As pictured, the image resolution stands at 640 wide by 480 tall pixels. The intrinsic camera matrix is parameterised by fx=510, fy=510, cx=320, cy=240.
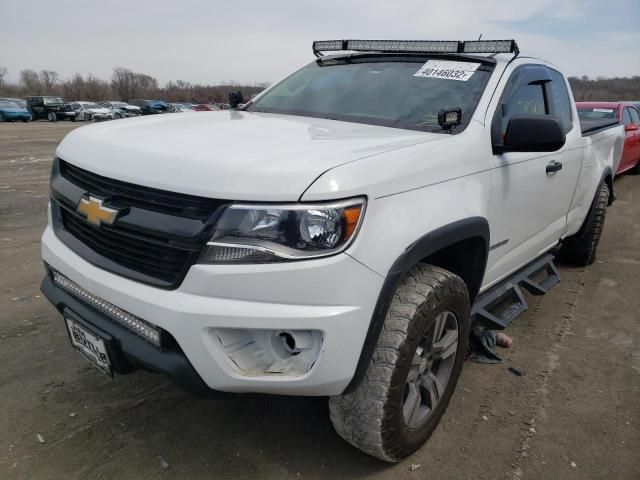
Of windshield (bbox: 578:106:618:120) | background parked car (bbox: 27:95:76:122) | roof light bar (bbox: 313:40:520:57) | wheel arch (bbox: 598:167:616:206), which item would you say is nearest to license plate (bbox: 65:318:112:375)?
roof light bar (bbox: 313:40:520:57)

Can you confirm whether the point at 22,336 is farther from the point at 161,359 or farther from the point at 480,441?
the point at 480,441

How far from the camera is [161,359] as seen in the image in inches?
70.2

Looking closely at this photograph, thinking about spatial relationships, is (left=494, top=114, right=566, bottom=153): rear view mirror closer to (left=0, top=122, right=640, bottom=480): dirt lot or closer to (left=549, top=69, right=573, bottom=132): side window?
(left=549, top=69, right=573, bottom=132): side window

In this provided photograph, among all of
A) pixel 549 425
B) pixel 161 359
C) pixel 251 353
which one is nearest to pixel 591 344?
pixel 549 425

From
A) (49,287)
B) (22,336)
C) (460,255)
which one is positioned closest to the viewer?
(49,287)

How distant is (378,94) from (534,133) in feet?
2.86

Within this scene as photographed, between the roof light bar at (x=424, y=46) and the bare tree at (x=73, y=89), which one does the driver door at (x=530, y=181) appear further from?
the bare tree at (x=73, y=89)

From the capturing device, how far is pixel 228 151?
185 cm

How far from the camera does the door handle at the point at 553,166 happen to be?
3119 millimetres

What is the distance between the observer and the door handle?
123 inches

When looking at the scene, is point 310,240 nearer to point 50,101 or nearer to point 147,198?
point 147,198

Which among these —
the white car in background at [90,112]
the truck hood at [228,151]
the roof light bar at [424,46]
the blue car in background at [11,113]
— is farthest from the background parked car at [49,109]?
the truck hood at [228,151]

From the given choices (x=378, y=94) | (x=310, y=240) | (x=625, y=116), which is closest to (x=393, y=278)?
(x=310, y=240)

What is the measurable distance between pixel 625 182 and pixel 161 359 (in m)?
11.4
